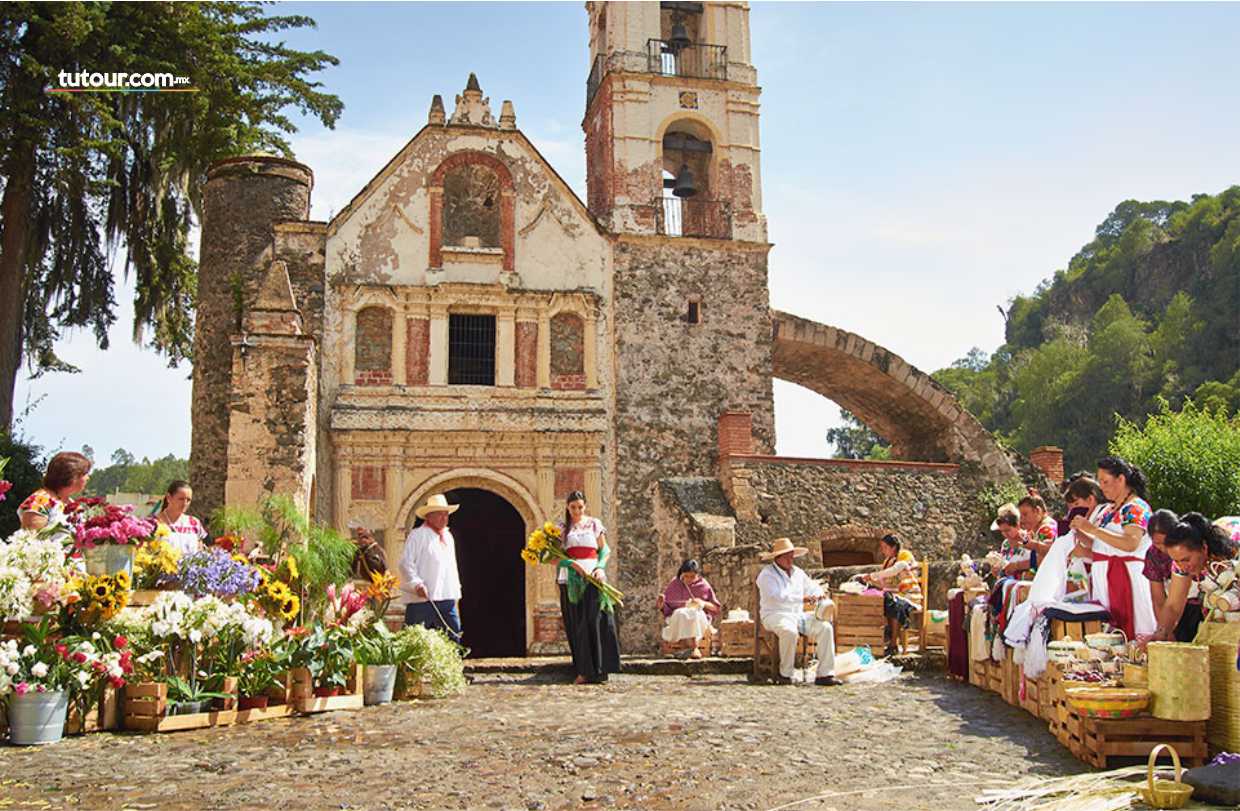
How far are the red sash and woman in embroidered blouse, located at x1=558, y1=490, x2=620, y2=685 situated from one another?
4502mm

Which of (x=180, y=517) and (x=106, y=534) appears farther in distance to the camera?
(x=180, y=517)

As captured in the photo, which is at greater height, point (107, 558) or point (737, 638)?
point (107, 558)

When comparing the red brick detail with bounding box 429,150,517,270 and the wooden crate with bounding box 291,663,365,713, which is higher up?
the red brick detail with bounding box 429,150,517,270

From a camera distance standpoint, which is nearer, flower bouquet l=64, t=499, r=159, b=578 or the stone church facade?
flower bouquet l=64, t=499, r=159, b=578

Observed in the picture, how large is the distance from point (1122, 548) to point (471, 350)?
1284cm

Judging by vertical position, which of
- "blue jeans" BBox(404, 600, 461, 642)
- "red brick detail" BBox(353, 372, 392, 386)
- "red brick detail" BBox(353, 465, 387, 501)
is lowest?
"blue jeans" BBox(404, 600, 461, 642)

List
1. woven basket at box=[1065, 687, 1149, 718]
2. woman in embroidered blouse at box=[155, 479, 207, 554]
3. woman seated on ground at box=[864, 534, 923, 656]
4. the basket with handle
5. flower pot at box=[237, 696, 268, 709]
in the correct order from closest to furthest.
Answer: the basket with handle → woven basket at box=[1065, 687, 1149, 718] → flower pot at box=[237, 696, 268, 709] → woman in embroidered blouse at box=[155, 479, 207, 554] → woman seated on ground at box=[864, 534, 923, 656]

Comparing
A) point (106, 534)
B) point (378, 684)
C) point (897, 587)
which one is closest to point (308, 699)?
point (378, 684)

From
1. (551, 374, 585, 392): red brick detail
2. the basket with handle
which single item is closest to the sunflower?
the basket with handle

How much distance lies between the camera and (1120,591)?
25.2ft

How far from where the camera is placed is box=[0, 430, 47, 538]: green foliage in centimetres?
1777

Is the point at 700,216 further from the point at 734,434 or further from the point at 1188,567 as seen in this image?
the point at 1188,567

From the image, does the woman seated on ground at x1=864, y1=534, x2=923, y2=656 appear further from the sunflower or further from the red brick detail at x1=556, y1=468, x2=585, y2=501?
the sunflower

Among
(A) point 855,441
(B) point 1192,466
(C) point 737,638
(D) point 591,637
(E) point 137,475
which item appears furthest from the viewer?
(E) point 137,475
